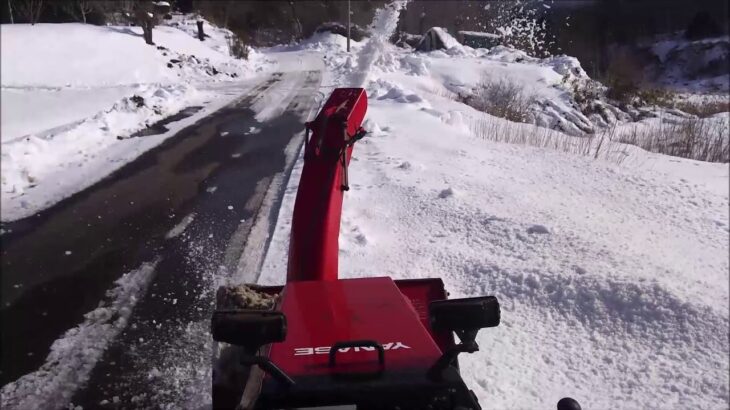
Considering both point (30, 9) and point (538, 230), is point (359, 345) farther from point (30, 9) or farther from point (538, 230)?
point (538, 230)

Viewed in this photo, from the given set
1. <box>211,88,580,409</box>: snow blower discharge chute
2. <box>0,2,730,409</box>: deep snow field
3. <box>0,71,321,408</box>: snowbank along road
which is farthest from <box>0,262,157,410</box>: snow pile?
<box>211,88,580,409</box>: snow blower discharge chute

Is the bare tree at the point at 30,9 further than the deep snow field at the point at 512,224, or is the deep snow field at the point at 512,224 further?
the deep snow field at the point at 512,224

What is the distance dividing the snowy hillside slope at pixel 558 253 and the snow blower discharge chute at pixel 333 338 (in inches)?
39.4

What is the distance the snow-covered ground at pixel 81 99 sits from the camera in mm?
1093

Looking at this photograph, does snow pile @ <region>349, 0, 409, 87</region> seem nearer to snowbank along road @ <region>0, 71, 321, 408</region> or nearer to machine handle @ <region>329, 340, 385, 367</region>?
snowbank along road @ <region>0, 71, 321, 408</region>

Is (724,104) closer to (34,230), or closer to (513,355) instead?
(513,355)

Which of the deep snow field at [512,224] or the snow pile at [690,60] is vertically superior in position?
the snow pile at [690,60]

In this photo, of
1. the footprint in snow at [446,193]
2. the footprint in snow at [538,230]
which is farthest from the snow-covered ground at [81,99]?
the footprint in snow at [538,230]

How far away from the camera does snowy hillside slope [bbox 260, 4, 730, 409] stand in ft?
8.75

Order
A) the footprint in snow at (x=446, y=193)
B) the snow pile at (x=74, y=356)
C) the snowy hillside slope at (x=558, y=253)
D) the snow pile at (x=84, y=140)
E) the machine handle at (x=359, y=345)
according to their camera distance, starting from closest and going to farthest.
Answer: the machine handle at (x=359, y=345) → the snow pile at (x=74, y=356) → the snowy hillside slope at (x=558, y=253) → the snow pile at (x=84, y=140) → the footprint in snow at (x=446, y=193)

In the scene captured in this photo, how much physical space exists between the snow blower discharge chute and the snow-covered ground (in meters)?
0.69

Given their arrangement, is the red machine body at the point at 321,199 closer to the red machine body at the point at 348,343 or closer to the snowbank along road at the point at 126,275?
the red machine body at the point at 348,343

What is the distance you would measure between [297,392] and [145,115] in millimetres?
8093

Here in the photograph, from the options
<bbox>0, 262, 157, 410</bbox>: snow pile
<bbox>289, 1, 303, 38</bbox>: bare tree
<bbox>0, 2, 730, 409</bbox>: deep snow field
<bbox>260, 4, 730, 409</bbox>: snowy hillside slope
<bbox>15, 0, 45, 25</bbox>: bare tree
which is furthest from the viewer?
<bbox>289, 1, 303, 38</bbox>: bare tree
